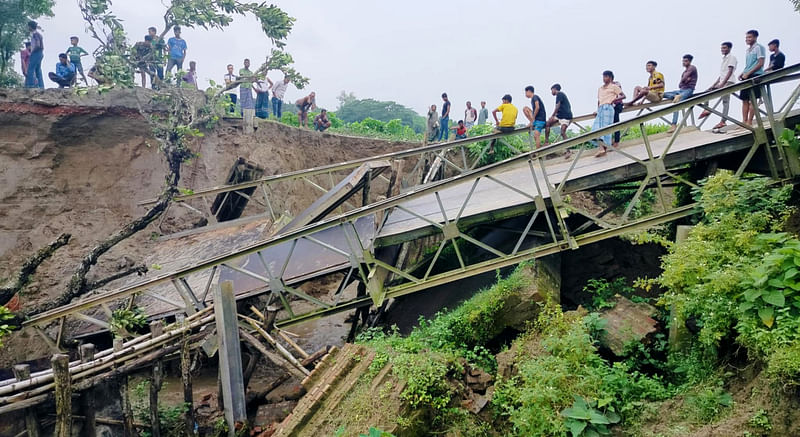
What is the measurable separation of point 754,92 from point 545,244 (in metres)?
3.73

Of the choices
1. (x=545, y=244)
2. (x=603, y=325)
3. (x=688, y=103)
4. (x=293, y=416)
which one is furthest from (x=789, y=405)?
(x=293, y=416)

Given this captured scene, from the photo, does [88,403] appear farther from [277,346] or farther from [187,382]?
[277,346]

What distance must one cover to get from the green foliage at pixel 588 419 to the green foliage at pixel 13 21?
14953 mm

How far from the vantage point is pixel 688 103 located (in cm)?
734

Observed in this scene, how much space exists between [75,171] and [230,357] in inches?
364

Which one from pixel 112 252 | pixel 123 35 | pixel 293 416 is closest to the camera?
pixel 293 416

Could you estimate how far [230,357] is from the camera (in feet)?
23.8

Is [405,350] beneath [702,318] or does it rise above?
beneath

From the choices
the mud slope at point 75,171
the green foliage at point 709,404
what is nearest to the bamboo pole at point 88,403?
the mud slope at point 75,171

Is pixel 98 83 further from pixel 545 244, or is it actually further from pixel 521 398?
pixel 521 398

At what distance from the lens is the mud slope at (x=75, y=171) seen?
12398 mm

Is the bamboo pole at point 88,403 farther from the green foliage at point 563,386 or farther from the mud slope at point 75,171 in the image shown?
the mud slope at point 75,171

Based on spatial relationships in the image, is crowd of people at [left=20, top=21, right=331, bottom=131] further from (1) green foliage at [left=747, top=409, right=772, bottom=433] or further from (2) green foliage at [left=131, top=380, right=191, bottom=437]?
(1) green foliage at [left=747, top=409, right=772, bottom=433]

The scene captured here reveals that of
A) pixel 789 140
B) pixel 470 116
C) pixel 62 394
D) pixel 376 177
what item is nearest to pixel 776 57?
pixel 789 140
